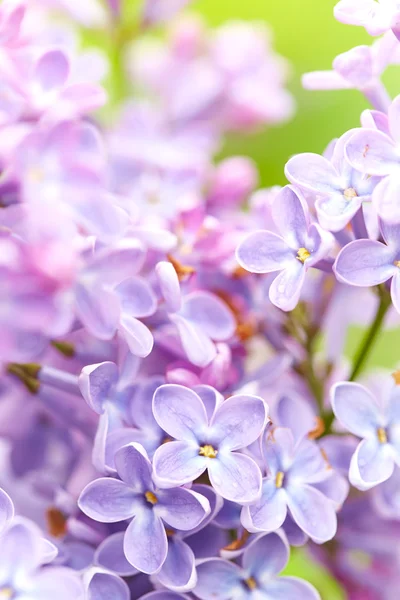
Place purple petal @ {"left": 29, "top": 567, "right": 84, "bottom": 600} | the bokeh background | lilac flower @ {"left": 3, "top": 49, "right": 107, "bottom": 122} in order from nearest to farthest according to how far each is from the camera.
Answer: purple petal @ {"left": 29, "top": 567, "right": 84, "bottom": 600}, lilac flower @ {"left": 3, "top": 49, "right": 107, "bottom": 122}, the bokeh background

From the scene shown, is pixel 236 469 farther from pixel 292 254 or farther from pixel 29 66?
pixel 29 66

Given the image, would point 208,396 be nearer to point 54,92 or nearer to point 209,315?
point 209,315

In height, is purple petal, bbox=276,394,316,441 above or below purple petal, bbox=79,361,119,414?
below

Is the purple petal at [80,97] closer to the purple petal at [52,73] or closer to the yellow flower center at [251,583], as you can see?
the purple petal at [52,73]

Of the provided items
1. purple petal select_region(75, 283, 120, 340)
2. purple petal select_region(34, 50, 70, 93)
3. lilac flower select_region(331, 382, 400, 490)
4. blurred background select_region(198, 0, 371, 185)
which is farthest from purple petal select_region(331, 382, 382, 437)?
blurred background select_region(198, 0, 371, 185)

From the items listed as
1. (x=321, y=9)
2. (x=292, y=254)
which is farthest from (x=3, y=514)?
(x=321, y=9)

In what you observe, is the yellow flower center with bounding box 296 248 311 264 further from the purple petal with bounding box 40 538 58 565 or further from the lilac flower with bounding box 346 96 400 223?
the purple petal with bounding box 40 538 58 565
